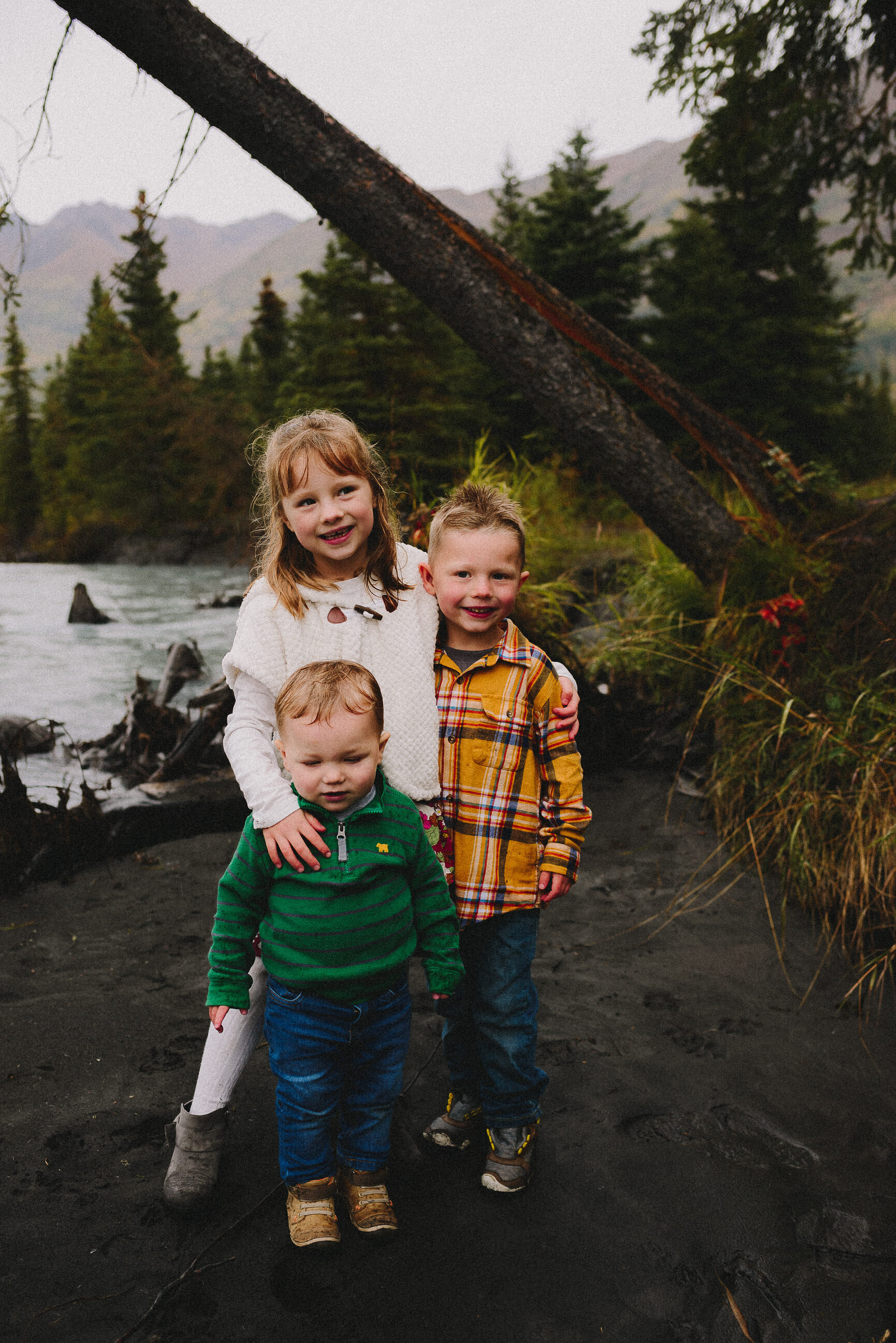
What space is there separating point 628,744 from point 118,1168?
3.67m

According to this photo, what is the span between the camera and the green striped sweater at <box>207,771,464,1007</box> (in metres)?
1.78

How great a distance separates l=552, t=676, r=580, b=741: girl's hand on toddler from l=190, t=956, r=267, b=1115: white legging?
97cm

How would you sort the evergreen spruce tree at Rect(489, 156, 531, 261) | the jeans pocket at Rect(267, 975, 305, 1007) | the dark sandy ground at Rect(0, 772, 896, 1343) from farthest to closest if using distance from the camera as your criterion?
the evergreen spruce tree at Rect(489, 156, 531, 261) < the jeans pocket at Rect(267, 975, 305, 1007) < the dark sandy ground at Rect(0, 772, 896, 1343)

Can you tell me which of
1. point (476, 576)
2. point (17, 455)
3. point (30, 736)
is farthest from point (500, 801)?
point (17, 455)

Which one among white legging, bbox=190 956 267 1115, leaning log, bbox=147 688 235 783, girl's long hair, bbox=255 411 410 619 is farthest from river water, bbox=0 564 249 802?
girl's long hair, bbox=255 411 410 619

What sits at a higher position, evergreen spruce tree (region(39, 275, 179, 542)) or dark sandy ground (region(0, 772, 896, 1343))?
evergreen spruce tree (region(39, 275, 179, 542))

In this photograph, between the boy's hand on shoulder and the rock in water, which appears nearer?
the boy's hand on shoulder

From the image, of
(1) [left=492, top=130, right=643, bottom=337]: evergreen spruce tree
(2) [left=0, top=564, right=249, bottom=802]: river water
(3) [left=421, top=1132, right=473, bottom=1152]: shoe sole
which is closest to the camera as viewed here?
(3) [left=421, top=1132, right=473, bottom=1152]: shoe sole

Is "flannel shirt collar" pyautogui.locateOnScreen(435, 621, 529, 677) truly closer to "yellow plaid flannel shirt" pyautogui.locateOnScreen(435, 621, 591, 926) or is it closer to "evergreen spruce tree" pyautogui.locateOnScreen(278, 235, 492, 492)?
"yellow plaid flannel shirt" pyautogui.locateOnScreen(435, 621, 591, 926)

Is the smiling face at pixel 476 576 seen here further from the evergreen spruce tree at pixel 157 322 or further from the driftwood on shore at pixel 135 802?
the evergreen spruce tree at pixel 157 322

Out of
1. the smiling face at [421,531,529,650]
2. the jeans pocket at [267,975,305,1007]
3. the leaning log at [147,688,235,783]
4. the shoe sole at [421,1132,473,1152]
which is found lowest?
the shoe sole at [421,1132,473,1152]

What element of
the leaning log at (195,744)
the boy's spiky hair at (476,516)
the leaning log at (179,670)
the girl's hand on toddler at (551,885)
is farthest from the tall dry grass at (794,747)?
the leaning log at (179,670)

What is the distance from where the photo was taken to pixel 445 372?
16.7 metres

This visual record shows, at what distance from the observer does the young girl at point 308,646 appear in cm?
194
